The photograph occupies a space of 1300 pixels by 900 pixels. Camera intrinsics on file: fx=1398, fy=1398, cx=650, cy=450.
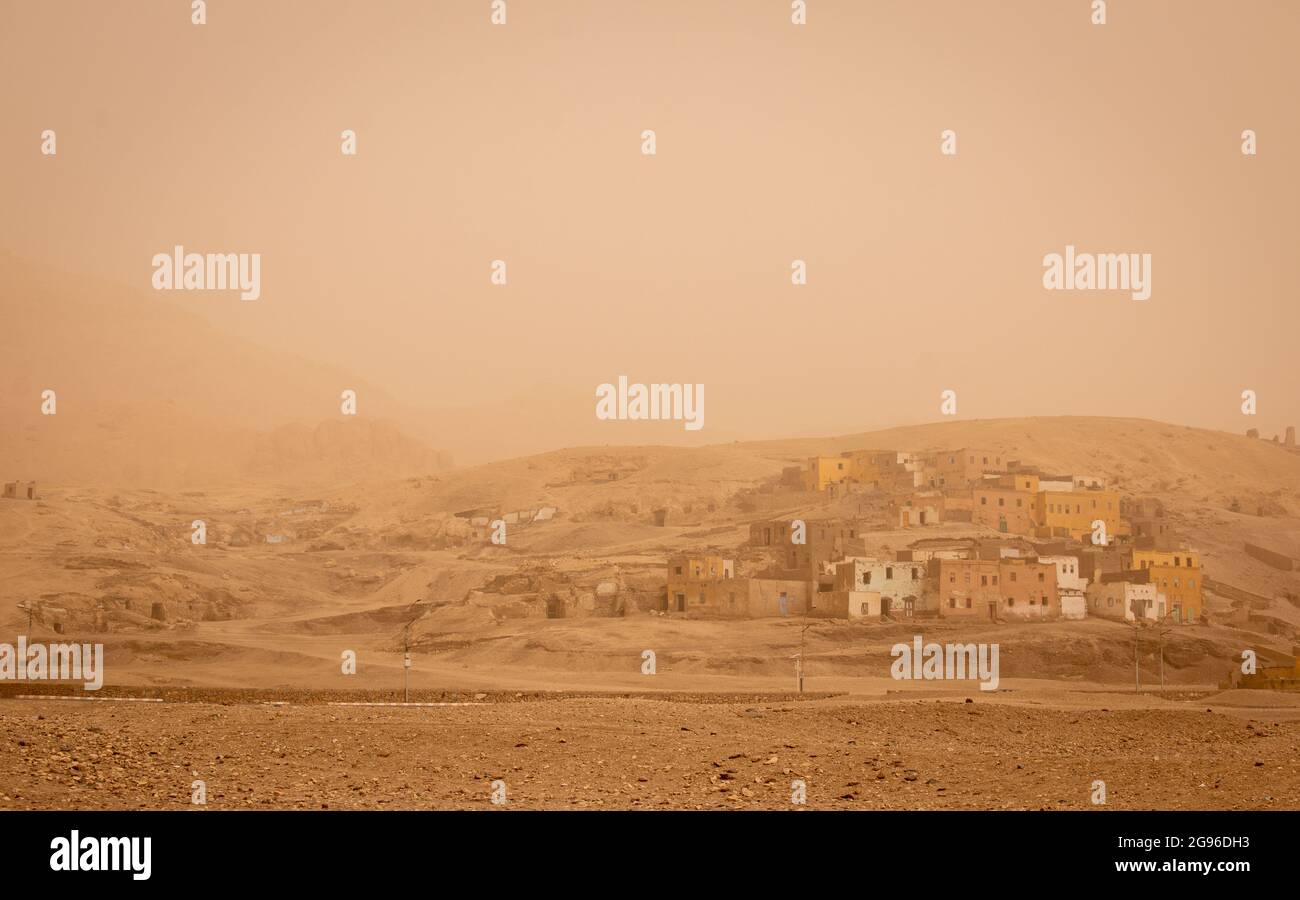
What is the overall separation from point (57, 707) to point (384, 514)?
268 feet

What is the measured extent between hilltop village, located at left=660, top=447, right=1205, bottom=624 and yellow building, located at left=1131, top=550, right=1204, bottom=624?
0.06 m

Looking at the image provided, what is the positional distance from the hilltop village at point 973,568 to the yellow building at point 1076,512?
0.25ft

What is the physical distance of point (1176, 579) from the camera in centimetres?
6047

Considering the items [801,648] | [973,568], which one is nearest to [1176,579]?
[973,568]

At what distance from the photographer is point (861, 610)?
183 ft

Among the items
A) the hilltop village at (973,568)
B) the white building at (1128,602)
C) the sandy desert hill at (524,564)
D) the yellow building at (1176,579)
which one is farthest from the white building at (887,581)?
the yellow building at (1176,579)

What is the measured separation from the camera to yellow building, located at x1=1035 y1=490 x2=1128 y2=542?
7275 centimetres

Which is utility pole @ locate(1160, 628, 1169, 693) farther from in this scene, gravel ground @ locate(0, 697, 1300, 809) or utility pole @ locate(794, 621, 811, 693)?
gravel ground @ locate(0, 697, 1300, 809)

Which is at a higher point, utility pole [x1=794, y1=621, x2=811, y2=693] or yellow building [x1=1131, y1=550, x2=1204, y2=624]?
yellow building [x1=1131, y1=550, x2=1204, y2=624]

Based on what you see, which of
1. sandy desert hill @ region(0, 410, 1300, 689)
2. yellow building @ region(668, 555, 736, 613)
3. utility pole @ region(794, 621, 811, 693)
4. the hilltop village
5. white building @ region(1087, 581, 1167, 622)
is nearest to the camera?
utility pole @ region(794, 621, 811, 693)

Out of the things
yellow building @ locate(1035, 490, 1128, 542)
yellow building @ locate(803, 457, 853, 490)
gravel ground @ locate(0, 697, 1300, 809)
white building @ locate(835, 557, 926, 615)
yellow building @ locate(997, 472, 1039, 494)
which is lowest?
gravel ground @ locate(0, 697, 1300, 809)

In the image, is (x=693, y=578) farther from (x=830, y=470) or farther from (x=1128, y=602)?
(x=830, y=470)

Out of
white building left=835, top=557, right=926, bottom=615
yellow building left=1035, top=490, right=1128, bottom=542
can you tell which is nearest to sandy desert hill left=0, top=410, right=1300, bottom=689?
white building left=835, top=557, right=926, bottom=615

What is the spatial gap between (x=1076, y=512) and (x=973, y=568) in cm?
1991
